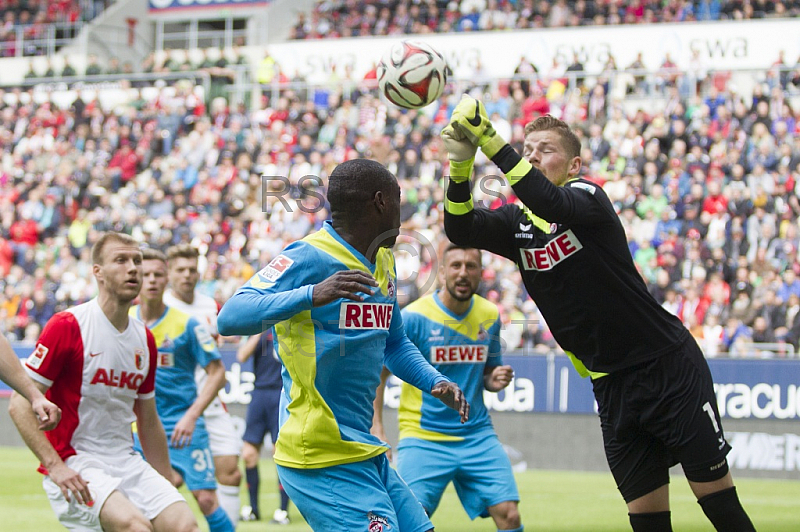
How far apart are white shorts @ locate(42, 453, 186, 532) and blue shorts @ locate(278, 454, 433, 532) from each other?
162 centimetres

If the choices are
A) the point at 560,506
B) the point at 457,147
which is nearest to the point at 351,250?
the point at 457,147

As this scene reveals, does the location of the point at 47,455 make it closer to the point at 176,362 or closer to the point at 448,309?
the point at 176,362

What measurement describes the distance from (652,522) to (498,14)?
21.8 meters

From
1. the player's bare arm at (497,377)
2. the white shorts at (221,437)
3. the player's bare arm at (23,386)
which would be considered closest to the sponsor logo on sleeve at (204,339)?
the white shorts at (221,437)

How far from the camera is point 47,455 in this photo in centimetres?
588

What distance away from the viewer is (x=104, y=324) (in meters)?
6.57

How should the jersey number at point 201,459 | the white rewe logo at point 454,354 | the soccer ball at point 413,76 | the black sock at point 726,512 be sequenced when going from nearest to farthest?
the black sock at point 726,512, the soccer ball at point 413,76, the white rewe logo at point 454,354, the jersey number at point 201,459

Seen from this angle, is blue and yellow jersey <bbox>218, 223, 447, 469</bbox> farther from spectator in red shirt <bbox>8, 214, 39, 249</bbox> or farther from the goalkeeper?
spectator in red shirt <bbox>8, 214, 39, 249</bbox>

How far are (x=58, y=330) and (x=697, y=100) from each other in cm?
1621

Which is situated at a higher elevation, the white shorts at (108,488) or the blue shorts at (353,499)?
the blue shorts at (353,499)

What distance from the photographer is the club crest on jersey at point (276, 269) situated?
4.64 m

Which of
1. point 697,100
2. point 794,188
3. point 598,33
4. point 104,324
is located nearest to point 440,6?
point 598,33

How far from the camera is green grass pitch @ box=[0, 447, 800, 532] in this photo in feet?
34.2

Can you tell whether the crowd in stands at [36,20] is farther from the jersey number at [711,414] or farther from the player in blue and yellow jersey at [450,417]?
the jersey number at [711,414]
